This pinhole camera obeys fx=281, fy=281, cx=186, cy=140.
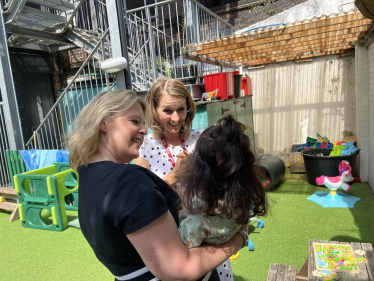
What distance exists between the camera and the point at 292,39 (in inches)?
189

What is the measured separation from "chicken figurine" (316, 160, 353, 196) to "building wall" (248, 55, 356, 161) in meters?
2.12

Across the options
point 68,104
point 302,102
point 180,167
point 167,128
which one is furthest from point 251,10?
point 180,167

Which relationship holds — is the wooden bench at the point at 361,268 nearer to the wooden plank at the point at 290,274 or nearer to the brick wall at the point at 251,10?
the wooden plank at the point at 290,274

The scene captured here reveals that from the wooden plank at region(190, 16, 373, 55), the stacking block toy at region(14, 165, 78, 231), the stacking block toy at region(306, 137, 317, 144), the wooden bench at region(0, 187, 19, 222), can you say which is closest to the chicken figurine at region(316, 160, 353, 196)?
the stacking block toy at region(306, 137, 317, 144)

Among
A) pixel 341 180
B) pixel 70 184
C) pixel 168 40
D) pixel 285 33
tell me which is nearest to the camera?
pixel 285 33

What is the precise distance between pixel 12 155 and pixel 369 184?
7509 mm

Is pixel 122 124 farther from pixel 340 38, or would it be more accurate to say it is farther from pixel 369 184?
pixel 369 184

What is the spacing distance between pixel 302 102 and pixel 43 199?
6.23m

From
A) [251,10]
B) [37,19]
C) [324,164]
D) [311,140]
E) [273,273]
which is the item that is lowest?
[273,273]

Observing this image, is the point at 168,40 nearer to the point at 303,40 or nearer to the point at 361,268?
the point at 303,40

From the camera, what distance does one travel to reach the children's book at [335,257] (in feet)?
7.35

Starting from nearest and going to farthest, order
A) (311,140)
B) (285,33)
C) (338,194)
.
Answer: (285,33) < (338,194) < (311,140)

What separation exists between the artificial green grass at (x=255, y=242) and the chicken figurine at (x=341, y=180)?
0.38 m

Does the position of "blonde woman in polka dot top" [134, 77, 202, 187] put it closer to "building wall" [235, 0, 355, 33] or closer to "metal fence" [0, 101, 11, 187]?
"building wall" [235, 0, 355, 33]
